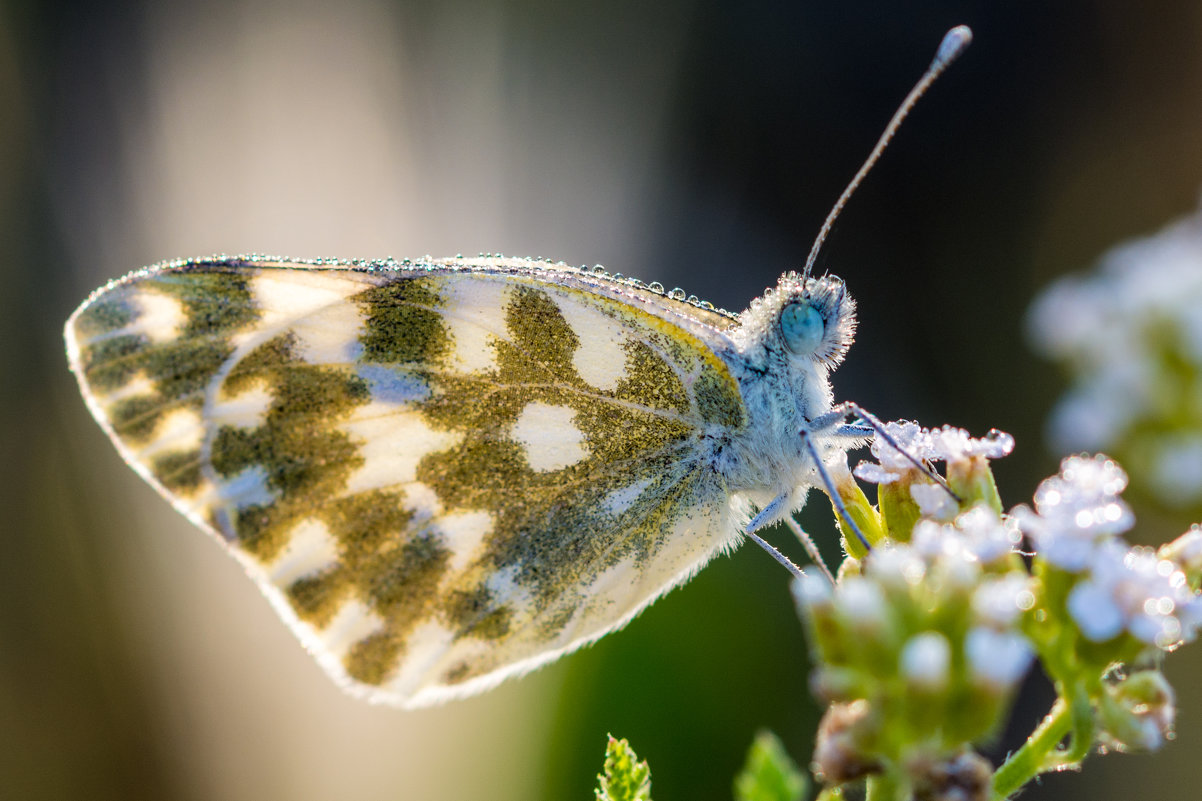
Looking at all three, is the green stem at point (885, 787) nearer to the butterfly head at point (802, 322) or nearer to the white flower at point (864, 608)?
the white flower at point (864, 608)

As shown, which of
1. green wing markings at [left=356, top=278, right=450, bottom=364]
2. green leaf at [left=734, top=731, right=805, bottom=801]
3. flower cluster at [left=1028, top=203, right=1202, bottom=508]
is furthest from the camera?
green wing markings at [left=356, top=278, right=450, bottom=364]

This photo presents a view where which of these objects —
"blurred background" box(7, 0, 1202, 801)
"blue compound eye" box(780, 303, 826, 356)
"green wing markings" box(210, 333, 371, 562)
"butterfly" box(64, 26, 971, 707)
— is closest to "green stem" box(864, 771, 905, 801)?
"butterfly" box(64, 26, 971, 707)

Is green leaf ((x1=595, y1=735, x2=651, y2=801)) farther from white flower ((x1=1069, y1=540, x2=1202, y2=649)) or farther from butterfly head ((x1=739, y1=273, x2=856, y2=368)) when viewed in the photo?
butterfly head ((x1=739, y1=273, x2=856, y2=368))

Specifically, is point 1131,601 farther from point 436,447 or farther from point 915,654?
point 436,447

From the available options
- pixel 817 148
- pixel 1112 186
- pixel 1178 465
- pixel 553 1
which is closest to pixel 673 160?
pixel 817 148

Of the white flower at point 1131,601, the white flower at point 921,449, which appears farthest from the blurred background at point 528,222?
the white flower at point 1131,601

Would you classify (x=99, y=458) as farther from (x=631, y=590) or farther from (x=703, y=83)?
(x=703, y=83)

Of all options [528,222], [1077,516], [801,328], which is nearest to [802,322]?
[801,328]
